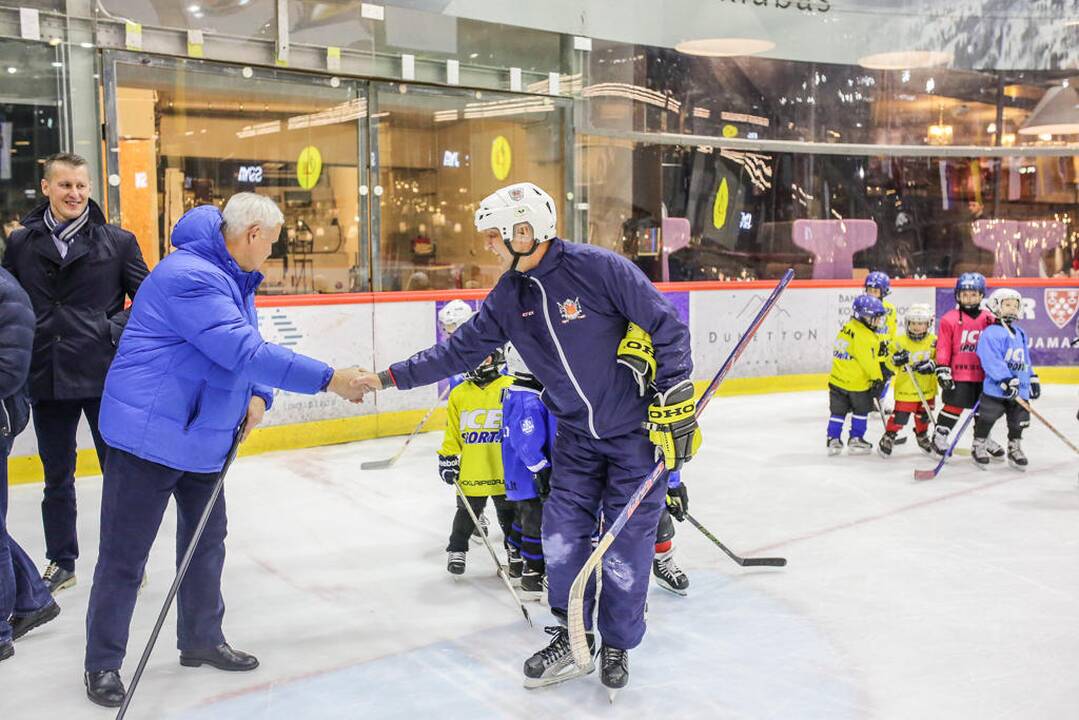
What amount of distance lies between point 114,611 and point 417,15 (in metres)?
5.78

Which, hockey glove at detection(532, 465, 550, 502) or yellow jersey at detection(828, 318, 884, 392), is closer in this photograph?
hockey glove at detection(532, 465, 550, 502)

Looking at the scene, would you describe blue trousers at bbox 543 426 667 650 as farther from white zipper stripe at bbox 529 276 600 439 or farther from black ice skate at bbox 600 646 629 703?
white zipper stripe at bbox 529 276 600 439

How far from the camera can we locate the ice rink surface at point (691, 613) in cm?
287

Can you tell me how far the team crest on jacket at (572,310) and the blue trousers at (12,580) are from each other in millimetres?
1711

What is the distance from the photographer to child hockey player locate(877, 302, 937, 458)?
638 centimetres

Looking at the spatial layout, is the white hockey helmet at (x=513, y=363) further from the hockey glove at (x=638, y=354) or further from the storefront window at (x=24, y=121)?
the storefront window at (x=24, y=121)

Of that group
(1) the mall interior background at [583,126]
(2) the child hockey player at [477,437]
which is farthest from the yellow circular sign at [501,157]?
(2) the child hockey player at [477,437]

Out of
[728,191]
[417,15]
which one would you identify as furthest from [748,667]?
[728,191]

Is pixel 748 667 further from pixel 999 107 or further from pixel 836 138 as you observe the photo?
pixel 999 107

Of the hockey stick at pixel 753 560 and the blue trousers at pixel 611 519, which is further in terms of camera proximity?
the hockey stick at pixel 753 560

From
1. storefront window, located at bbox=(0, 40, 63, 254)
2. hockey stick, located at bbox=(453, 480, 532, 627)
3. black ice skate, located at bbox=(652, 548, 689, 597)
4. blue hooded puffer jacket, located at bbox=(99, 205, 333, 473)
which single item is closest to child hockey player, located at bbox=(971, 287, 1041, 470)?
black ice skate, located at bbox=(652, 548, 689, 597)

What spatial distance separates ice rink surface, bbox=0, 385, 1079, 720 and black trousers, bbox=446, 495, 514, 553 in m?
0.12

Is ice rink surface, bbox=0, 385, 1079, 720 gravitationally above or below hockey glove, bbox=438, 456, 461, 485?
below

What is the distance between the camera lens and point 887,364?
20.9ft
